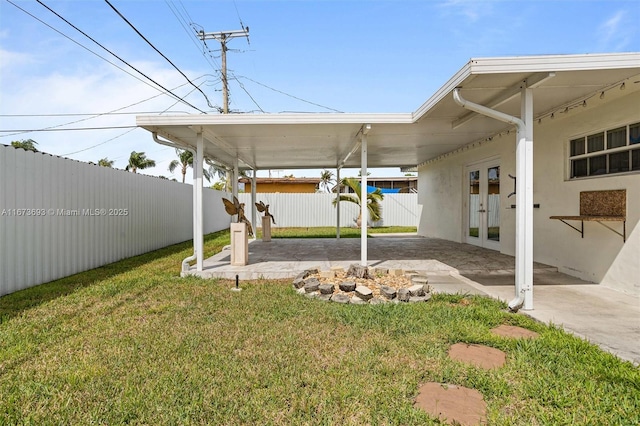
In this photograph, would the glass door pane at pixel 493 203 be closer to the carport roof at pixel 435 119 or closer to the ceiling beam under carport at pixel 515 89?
the carport roof at pixel 435 119

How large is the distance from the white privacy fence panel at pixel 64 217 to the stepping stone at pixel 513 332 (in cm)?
637

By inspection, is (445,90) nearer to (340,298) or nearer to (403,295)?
(403,295)

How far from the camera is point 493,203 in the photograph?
26.0 ft

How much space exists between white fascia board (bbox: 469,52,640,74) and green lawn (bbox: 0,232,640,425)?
108 inches

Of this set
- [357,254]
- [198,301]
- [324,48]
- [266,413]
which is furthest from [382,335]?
[324,48]

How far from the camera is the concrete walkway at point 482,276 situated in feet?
10.9

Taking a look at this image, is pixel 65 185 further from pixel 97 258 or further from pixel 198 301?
pixel 198 301

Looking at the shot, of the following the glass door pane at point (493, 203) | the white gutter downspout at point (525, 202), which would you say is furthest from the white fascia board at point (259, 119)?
the glass door pane at point (493, 203)

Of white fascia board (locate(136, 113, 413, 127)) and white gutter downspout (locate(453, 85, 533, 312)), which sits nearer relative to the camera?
white gutter downspout (locate(453, 85, 533, 312))

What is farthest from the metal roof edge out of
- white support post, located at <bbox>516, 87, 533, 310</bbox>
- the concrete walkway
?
the concrete walkway

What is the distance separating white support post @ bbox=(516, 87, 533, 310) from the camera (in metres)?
3.90

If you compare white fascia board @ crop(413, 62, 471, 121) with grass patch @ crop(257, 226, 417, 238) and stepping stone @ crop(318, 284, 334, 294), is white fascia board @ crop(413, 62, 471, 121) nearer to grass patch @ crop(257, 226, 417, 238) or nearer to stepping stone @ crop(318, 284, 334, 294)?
stepping stone @ crop(318, 284, 334, 294)

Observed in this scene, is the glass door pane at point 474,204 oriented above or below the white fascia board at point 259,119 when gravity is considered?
below

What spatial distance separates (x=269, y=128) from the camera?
19.6 ft
